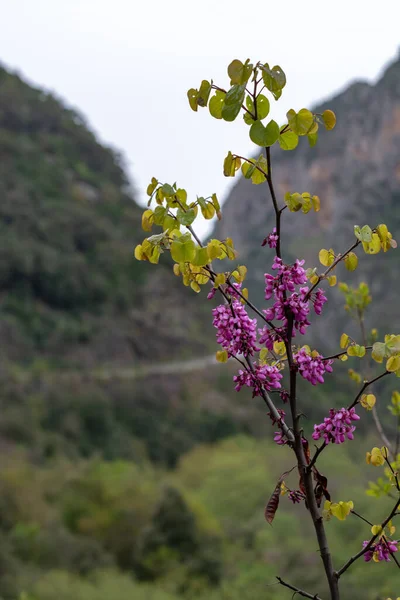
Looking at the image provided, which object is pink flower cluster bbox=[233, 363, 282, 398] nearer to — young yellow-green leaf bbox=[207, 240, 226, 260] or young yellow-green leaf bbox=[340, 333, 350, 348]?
young yellow-green leaf bbox=[340, 333, 350, 348]

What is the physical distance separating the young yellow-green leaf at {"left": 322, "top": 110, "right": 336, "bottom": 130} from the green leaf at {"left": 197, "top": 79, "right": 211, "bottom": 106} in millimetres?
226

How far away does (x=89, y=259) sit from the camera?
108 feet

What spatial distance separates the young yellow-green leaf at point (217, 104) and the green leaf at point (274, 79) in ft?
0.30

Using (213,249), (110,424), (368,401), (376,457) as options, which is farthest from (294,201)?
(110,424)

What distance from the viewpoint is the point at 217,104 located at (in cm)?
138

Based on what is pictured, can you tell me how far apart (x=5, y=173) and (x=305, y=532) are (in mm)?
23193

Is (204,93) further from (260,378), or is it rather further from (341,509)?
(341,509)

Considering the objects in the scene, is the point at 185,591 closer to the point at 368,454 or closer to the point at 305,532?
the point at 305,532

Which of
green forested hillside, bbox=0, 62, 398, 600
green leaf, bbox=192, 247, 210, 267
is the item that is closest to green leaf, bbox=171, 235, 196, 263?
green leaf, bbox=192, 247, 210, 267

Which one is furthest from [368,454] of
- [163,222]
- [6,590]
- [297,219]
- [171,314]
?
[297,219]

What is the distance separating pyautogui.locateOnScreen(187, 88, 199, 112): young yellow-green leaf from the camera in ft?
4.56

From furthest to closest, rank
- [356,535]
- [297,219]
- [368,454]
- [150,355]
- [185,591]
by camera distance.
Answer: [297,219]
[150,355]
[356,535]
[185,591]
[368,454]

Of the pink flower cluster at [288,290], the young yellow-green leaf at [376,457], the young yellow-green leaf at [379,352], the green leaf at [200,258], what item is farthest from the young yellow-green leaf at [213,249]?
the young yellow-green leaf at [376,457]

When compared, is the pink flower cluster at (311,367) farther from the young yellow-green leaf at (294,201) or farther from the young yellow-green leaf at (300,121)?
the young yellow-green leaf at (300,121)
